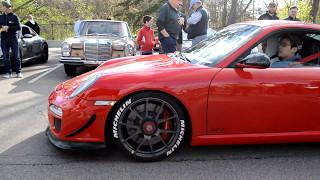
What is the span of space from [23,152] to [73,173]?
82 centimetres

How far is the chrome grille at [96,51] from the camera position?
386 inches

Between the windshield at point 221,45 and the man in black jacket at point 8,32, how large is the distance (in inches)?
221

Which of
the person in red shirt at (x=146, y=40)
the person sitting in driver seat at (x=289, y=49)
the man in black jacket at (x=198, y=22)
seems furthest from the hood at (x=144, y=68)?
the person in red shirt at (x=146, y=40)

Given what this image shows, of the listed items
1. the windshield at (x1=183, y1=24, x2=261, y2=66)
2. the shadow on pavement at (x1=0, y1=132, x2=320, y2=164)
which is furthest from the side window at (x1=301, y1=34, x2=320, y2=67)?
the shadow on pavement at (x1=0, y1=132, x2=320, y2=164)

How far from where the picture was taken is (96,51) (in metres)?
9.80

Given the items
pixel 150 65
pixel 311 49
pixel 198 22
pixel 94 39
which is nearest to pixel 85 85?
pixel 150 65

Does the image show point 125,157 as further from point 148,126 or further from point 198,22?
point 198,22

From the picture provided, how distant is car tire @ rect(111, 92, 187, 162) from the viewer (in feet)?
12.8

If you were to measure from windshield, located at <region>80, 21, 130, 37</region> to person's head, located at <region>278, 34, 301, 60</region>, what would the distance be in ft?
22.7

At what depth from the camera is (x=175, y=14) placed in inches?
307

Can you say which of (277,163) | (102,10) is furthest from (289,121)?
(102,10)

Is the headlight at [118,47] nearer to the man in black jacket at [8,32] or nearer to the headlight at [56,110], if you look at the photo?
the man in black jacket at [8,32]

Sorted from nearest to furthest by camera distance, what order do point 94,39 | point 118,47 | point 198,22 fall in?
point 198,22 → point 118,47 → point 94,39

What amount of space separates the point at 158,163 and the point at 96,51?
6.18m
